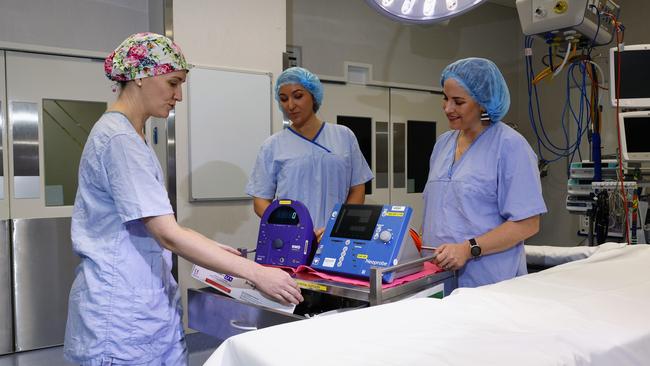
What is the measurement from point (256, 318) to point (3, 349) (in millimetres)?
2600

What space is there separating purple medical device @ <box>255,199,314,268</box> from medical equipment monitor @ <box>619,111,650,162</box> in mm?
2136

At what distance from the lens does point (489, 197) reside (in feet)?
5.20

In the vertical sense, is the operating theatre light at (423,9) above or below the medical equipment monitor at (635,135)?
above

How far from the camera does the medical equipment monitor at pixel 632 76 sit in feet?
8.89

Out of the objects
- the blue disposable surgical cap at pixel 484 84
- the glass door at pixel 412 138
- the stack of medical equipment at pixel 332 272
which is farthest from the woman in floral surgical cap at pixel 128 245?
the glass door at pixel 412 138

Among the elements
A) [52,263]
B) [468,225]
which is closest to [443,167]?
[468,225]

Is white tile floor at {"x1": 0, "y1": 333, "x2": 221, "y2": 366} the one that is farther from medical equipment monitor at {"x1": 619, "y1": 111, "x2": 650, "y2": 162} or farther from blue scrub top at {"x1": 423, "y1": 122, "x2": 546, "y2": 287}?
medical equipment monitor at {"x1": 619, "y1": 111, "x2": 650, "y2": 162}

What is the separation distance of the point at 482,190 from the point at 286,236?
60 cm

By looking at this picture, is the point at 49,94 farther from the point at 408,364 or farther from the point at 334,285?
the point at 408,364

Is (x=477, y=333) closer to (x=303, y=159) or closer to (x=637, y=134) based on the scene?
(x=303, y=159)

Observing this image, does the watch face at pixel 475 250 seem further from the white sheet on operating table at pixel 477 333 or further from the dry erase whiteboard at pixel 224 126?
the dry erase whiteboard at pixel 224 126

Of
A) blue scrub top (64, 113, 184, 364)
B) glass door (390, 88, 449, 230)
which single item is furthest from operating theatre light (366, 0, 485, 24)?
glass door (390, 88, 449, 230)

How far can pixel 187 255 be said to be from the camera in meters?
1.22

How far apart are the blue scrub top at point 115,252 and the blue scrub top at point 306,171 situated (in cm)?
95
